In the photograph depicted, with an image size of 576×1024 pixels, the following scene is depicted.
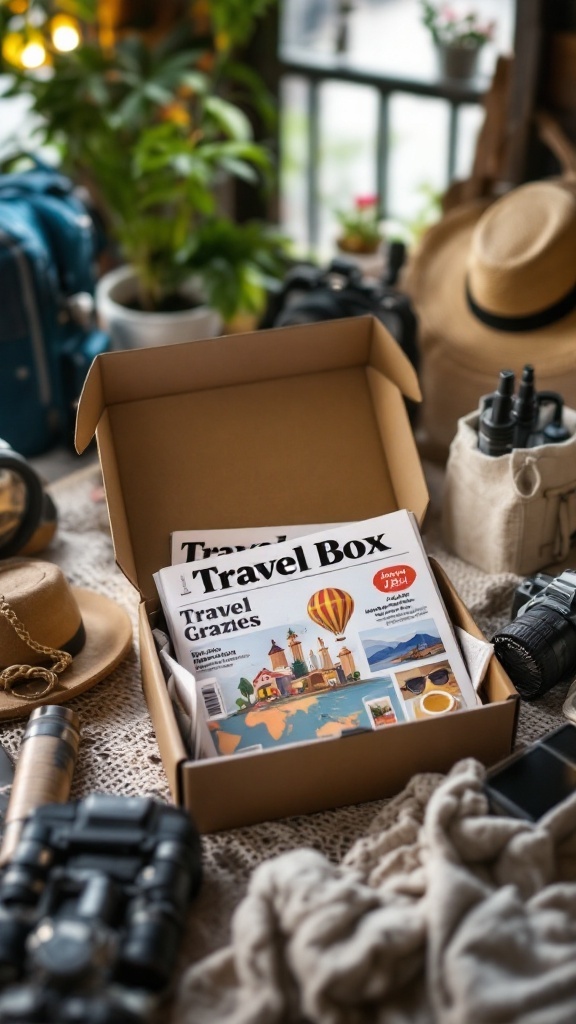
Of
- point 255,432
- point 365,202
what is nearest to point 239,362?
point 255,432

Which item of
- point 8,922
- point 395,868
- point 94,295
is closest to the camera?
point 8,922

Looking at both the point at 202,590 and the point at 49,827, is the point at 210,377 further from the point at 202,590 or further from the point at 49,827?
the point at 49,827

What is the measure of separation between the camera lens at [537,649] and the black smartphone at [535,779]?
0.13 m

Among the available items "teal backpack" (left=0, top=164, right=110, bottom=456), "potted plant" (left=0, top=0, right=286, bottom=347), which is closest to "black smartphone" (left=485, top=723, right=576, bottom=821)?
"teal backpack" (left=0, top=164, right=110, bottom=456)

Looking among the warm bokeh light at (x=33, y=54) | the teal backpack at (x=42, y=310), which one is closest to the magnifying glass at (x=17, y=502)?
the teal backpack at (x=42, y=310)

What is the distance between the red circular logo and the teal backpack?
90 centimetres

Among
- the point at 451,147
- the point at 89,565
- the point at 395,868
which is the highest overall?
the point at 451,147

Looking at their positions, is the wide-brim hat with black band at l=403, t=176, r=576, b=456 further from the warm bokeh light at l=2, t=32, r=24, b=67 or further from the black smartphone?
the warm bokeh light at l=2, t=32, r=24, b=67

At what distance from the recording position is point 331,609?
4.09 feet

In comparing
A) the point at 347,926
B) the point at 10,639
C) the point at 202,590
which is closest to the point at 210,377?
the point at 202,590

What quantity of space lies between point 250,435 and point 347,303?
1.55ft

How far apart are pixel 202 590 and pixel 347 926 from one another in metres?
0.48

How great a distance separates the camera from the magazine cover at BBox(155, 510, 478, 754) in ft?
3.85

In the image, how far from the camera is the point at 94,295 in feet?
7.20
